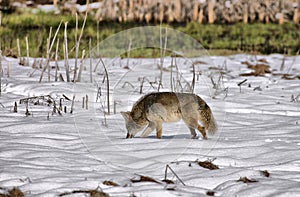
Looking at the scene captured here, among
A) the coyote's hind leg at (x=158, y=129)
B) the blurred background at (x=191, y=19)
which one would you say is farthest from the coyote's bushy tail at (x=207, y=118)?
Answer: the blurred background at (x=191, y=19)

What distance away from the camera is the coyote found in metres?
4.22

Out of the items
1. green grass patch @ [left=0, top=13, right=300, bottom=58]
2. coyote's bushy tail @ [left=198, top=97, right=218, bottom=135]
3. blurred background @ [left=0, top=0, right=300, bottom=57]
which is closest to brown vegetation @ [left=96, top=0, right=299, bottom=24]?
blurred background @ [left=0, top=0, right=300, bottom=57]

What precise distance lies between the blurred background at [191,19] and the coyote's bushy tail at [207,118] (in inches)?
339

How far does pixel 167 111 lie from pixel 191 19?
11.4 m

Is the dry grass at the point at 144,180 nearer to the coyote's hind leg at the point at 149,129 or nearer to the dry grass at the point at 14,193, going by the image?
the dry grass at the point at 14,193

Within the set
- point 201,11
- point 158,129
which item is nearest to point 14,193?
point 158,129

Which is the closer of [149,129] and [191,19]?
[149,129]

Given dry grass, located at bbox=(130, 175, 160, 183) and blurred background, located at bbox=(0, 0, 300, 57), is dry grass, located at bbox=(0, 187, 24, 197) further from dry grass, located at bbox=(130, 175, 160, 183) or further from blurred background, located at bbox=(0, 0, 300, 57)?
blurred background, located at bbox=(0, 0, 300, 57)

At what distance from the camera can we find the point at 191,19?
15297 millimetres

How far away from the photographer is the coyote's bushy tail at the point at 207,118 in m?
4.37

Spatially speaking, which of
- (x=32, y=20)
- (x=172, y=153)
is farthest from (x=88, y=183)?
(x=32, y=20)

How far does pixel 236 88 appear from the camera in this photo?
8516 millimetres

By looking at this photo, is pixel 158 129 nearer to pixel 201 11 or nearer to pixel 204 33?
pixel 204 33

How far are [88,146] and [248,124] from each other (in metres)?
2.07
